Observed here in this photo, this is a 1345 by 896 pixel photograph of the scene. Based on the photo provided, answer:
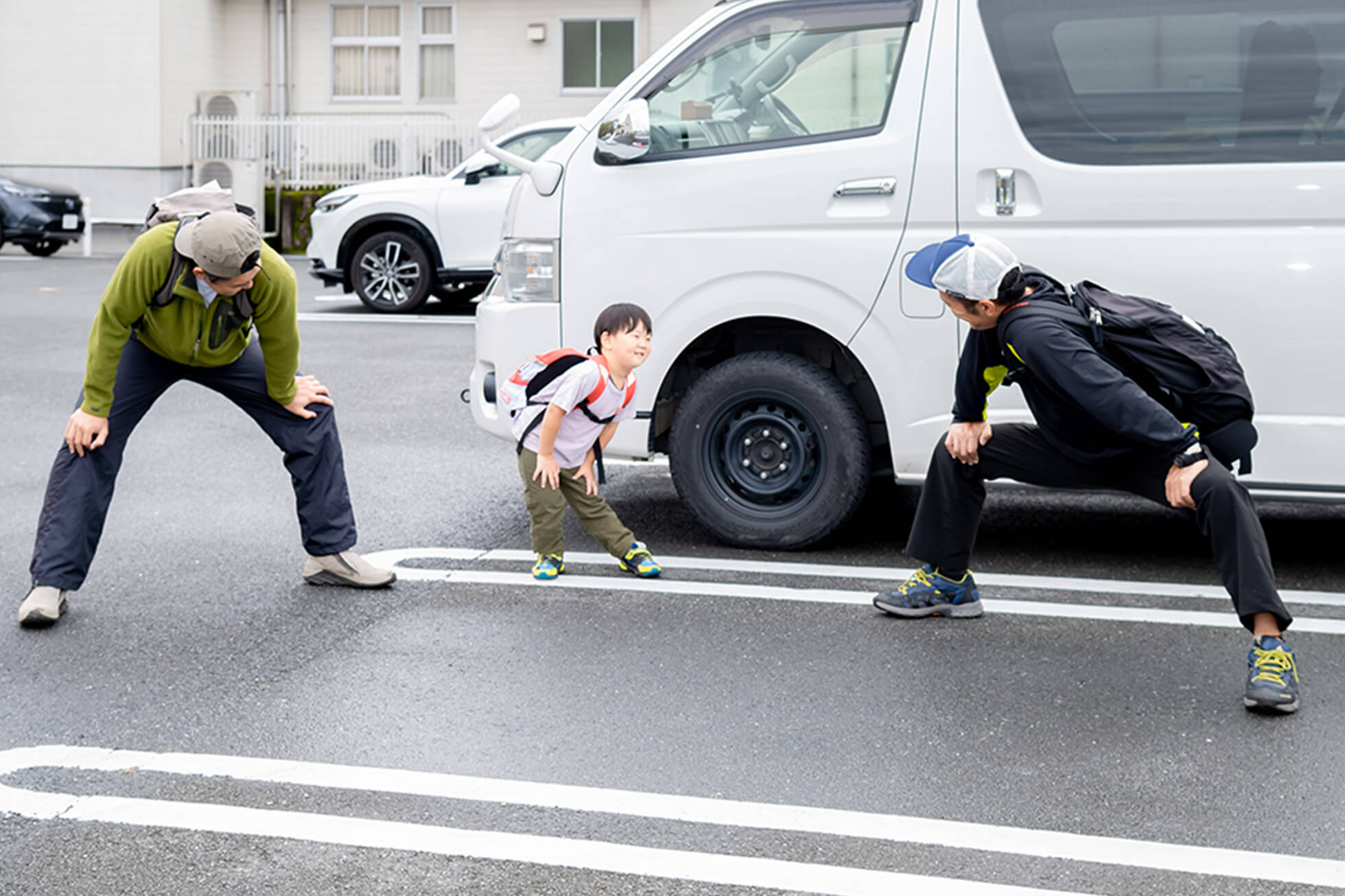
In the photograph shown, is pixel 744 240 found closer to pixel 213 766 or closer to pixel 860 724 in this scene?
pixel 860 724

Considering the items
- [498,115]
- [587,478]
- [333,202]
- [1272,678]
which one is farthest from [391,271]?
[1272,678]

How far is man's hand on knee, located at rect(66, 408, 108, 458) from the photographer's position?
5.15 meters

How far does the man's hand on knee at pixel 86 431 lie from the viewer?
16.9 feet

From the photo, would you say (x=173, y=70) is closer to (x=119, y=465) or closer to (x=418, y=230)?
(x=418, y=230)

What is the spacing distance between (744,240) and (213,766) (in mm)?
2843

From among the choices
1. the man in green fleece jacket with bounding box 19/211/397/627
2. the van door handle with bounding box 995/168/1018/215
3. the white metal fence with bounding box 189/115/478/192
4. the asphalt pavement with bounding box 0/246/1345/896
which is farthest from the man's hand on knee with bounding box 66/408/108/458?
the white metal fence with bounding box 189/115/478/192

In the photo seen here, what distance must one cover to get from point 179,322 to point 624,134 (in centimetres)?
175

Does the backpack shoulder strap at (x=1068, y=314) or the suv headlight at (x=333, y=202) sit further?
the suv headlight at (x=333, y=202)

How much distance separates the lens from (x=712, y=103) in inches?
239

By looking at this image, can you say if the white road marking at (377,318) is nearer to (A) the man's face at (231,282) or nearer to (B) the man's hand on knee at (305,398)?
(B) the man's hand on knee at (305,398)

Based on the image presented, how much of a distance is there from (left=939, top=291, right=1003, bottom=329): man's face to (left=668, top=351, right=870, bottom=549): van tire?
3.96ft

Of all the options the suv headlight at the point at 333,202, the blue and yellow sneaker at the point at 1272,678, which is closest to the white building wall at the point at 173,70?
the suv headlight at the point at 333,202

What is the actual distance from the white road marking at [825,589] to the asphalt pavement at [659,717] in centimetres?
2

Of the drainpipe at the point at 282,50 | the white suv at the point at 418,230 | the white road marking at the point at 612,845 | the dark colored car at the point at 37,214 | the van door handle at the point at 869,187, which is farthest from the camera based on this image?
the drainpipe at the point at 282,50
